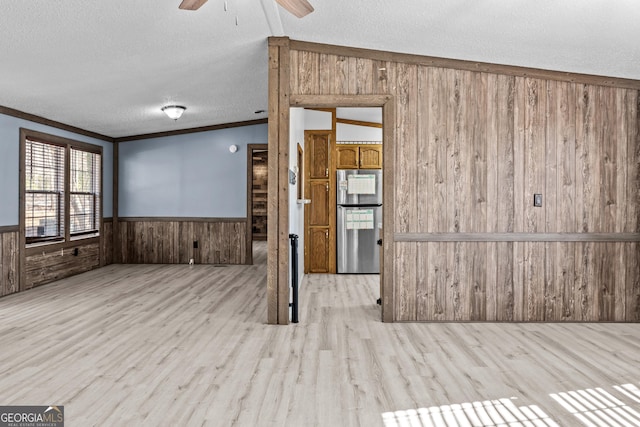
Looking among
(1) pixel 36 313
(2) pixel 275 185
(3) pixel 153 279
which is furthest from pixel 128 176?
(2) pixel 275 185

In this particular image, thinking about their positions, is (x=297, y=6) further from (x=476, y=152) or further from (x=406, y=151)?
(x=476, y=152)

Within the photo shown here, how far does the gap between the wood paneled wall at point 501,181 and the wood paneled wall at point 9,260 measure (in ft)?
13.4

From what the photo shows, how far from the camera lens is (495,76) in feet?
14.2

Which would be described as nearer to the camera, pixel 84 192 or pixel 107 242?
pixel 84 192

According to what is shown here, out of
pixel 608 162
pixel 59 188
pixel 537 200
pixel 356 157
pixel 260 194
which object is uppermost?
pixel 356 157

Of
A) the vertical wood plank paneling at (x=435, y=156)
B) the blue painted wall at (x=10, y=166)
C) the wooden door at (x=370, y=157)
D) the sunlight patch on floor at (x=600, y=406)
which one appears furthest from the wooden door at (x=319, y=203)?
the sunlight patch on floor at (x=600, y=406)

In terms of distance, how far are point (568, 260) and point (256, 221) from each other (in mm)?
10240

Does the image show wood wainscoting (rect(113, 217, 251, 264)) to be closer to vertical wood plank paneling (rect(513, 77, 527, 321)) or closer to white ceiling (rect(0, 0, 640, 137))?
white ceiling (rect(0, 0, 640, 137))

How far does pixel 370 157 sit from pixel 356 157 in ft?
0.73

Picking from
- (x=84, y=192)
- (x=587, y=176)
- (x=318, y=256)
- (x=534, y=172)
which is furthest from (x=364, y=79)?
(x=84, y=192)

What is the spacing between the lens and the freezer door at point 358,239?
7.07m

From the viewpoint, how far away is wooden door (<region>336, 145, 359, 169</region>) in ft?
23.7

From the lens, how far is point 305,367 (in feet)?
10.2

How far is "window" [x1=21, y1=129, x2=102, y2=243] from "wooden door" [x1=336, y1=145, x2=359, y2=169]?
4.14 metres
